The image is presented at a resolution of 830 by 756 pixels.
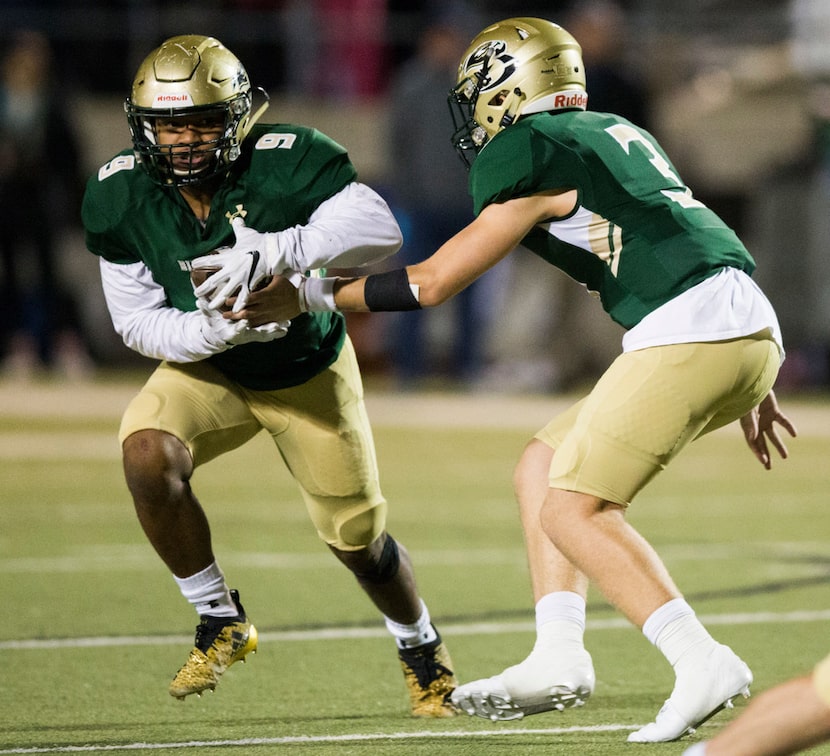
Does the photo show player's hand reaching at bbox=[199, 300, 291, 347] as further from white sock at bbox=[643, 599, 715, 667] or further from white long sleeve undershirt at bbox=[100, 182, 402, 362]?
white sock at bbox=[643, 599, 715, 667]

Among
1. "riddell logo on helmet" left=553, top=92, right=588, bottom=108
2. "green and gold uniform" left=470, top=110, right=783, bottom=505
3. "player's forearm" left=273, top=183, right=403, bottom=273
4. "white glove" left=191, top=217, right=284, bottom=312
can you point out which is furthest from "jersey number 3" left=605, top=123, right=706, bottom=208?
"white glove" left=191, top=217, right=284, bottom=312

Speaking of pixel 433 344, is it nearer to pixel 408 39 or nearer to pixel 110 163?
pixel 408 39

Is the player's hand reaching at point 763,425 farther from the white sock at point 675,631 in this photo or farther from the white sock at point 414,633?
the white sock at point 414,633

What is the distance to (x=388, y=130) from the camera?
12.8m

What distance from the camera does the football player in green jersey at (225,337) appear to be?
13.2ft

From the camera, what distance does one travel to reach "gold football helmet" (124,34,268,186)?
405cm

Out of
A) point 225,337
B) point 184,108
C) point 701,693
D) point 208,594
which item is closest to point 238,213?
point 184,108

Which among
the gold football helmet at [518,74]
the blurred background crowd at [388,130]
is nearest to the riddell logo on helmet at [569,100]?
the gold football helmet at [518,74]

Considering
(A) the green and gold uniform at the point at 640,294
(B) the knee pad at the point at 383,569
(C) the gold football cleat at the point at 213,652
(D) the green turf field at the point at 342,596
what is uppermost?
(A) the green and gold uniform at the point at 640,294

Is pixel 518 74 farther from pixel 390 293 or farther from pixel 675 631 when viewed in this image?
pixel 675 631

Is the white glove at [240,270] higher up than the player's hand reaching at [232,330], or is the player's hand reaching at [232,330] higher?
the white glove at [240,270]

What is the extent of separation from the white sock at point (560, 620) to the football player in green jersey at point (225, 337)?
64cm

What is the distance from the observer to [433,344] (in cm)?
1373

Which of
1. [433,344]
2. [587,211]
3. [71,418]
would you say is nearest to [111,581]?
[587,211]
